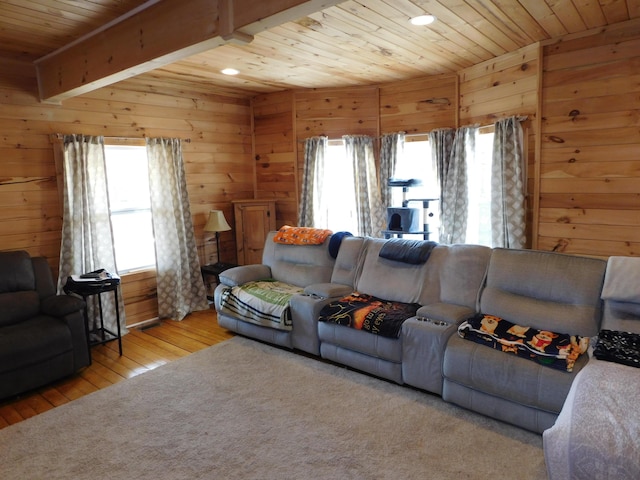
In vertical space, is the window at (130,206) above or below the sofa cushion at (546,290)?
above

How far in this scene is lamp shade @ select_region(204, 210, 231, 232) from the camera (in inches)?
194

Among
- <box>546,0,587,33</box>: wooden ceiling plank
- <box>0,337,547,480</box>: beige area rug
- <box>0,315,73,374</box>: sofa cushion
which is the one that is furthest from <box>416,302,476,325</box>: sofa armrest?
<box>0,315,73,374</box>: sofa cushion

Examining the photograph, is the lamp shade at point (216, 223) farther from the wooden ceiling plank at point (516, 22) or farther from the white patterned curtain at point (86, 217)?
the wooden ceiling plank at point (516, 22)

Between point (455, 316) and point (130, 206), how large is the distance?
3.37 metres

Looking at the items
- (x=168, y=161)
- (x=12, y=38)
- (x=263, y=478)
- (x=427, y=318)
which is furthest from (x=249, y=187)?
(x=263, y=478)

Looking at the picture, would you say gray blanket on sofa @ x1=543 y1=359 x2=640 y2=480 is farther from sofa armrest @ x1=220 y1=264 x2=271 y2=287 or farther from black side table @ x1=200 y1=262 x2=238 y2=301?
black side table @ x1=200 y1=262 x2=238 y2=301

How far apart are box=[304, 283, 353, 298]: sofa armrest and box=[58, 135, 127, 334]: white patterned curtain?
6.60 ft

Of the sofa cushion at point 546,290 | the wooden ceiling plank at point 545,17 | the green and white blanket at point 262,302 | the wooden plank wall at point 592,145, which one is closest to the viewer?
the sofa cushion at point 546,290

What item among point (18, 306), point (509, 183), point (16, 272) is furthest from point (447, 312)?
point (16, 272)

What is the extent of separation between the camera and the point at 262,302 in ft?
12.3

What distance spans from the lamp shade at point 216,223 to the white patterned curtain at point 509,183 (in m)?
2.86

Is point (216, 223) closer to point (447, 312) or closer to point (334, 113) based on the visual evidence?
point (334, 113)

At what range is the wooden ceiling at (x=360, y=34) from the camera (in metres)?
2.74

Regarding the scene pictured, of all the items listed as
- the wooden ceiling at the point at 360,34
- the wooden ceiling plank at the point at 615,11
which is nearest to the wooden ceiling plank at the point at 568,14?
the wooden ceiling at the point at 360,34
